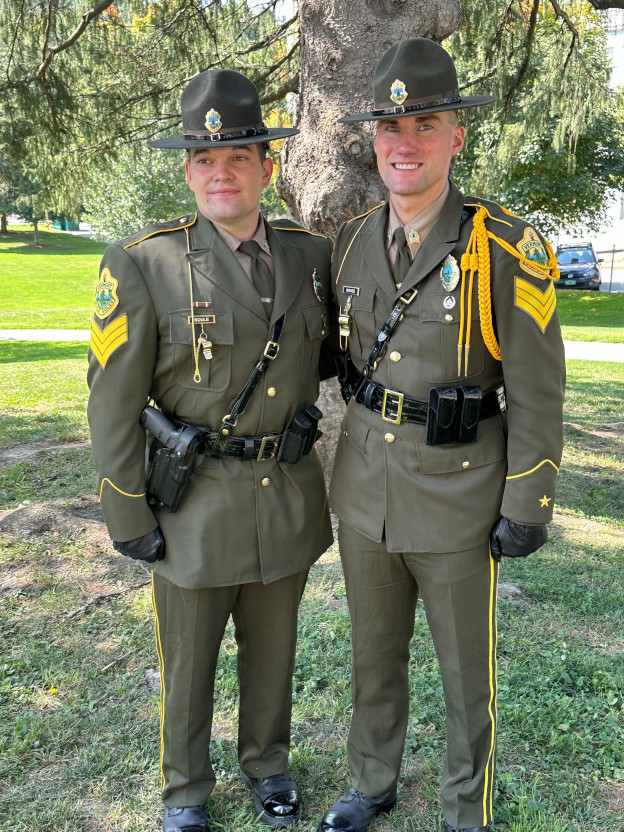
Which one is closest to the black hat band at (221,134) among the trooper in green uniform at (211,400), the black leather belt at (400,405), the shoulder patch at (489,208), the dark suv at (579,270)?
the trooper in green uniform at (211,400)

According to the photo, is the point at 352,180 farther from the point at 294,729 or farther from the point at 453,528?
the point at 294,729

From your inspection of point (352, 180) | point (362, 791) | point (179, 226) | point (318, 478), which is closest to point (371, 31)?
point (352, 180)

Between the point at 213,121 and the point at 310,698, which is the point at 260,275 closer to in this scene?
the point at 213,121

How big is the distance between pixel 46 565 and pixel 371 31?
123 inches

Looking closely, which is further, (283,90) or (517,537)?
(283,90)

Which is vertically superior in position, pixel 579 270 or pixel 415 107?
pixel 415 107

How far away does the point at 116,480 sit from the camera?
2.32 metres

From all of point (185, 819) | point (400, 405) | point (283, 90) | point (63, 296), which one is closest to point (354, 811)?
point (185, 819)

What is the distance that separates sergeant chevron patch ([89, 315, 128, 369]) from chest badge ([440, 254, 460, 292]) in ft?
2.91

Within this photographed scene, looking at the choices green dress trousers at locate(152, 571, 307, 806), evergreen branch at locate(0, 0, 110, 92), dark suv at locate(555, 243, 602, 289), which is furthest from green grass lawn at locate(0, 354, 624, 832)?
dark suv at locate(555, 243, 602, 289)

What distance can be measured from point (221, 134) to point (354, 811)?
80.5 inches

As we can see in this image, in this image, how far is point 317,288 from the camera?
2.53 m

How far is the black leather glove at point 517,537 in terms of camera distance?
2252mm

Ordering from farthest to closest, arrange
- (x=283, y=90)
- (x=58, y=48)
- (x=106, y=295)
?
(x=283, y=90), (x=58, y=48), (x=106, y=295)
